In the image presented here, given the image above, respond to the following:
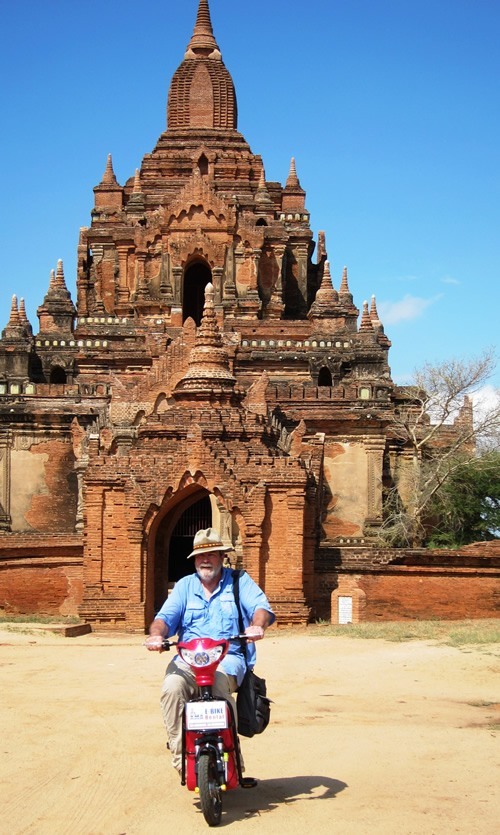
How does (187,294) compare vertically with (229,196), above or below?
below

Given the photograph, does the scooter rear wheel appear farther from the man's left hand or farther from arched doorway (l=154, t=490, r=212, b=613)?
arched doorway (l=154, t=490, r=212, b=613)

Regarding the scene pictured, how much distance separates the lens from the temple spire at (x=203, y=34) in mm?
43875

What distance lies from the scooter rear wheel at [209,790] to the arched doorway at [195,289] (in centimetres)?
3126

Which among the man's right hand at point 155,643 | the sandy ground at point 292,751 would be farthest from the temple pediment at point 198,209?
the man's right hand at point 155,643

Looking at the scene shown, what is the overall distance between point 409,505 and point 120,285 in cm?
1260

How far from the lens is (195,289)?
39.9 m

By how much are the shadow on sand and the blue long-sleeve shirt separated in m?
0.88

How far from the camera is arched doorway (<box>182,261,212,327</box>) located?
39188 millimetres

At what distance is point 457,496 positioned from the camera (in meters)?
30.1

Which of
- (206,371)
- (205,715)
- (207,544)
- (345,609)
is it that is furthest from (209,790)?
(206,371)

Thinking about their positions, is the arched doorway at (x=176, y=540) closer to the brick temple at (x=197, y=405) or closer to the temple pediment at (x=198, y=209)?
the brick temple at (x=197, y=405)

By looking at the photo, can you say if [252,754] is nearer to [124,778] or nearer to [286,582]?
[124,778]

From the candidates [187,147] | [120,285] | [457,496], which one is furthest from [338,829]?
[187,147]

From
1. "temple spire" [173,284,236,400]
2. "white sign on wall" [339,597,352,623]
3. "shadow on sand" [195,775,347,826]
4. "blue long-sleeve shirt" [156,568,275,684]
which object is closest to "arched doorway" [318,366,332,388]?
"temple spire" [173,284,236,400]
